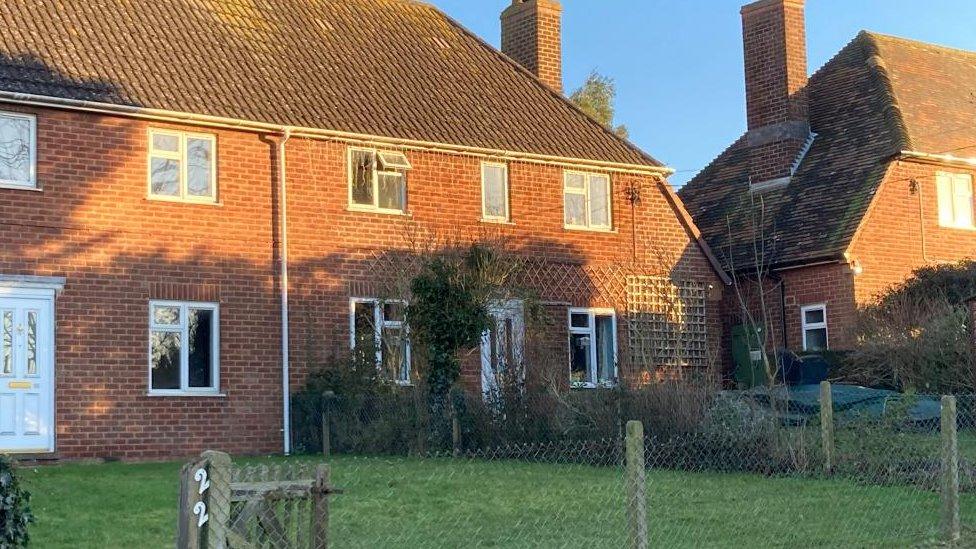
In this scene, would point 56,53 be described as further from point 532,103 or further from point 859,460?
point 859,460

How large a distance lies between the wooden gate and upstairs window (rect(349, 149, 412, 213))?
16.1 metres

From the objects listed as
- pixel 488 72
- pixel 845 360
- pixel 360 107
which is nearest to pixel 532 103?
pixel 488 72

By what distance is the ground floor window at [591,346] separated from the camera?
2581 centimetres

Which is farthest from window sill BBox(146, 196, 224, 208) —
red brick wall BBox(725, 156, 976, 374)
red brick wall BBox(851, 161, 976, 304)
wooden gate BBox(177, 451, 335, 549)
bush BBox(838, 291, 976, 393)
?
wooden gate BBox(177, 451, 335, 549)

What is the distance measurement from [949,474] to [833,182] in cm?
1768

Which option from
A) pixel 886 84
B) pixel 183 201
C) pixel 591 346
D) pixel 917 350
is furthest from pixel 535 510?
pixel 886 84

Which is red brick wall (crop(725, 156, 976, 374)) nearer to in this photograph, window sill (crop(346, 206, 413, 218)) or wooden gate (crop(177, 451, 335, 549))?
window sill (crop(346, 206, 413, 218))

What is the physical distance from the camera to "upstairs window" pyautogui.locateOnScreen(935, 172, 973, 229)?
2911cm

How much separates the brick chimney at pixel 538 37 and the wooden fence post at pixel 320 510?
22443mm

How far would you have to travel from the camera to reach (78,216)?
20.8 m

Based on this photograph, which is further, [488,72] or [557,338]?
[488,72]

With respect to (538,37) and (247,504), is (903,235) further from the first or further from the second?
(247,504)

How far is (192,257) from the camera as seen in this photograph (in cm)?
2172

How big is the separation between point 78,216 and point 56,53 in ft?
8.81
